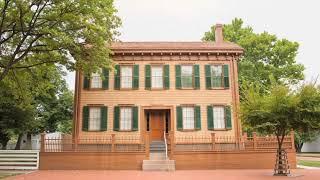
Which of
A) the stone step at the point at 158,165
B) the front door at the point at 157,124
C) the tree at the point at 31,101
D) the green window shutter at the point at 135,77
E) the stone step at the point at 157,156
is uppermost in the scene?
the green window shutter at the point at 135,77

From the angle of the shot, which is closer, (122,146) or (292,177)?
(292,177)

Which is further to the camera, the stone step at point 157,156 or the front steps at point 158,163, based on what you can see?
the stone step at point 157,156

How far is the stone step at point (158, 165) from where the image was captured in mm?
17562

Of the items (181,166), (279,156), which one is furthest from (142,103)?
(279,156)

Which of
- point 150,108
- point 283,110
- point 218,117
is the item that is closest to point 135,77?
point 150,108

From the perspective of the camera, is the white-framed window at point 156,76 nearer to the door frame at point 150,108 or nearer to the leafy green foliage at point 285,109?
the door frame at point 150,108

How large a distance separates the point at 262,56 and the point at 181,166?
17759 mm

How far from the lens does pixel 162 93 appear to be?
21.8m

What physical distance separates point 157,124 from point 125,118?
7.24ft

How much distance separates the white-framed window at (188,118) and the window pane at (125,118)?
3.45m

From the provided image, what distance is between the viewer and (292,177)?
45.8 feet

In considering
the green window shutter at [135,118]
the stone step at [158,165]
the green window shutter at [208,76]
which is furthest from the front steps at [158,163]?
the green window shutter at [208,76]

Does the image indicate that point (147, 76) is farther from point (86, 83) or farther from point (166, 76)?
point (86, 83)

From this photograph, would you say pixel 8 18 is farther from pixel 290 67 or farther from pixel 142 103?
pixel 290 67
